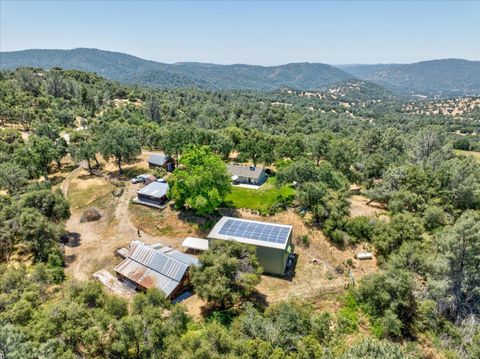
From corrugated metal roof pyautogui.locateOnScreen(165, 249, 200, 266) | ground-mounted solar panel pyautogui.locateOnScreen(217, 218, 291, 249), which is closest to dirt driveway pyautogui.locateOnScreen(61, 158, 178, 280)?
corrugated metal roof pyautogui.locateOnScreen(165, 249, 200, 266)

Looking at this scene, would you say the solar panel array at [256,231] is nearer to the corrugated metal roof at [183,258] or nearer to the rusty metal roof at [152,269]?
the corrugated metal roof at [183,258]

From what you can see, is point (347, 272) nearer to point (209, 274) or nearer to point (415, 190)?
point (209, 274)

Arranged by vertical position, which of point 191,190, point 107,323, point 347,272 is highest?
point 191,190

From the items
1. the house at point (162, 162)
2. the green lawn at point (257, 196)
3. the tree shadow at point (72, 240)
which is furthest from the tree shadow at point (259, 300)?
the house at point (162, 162)

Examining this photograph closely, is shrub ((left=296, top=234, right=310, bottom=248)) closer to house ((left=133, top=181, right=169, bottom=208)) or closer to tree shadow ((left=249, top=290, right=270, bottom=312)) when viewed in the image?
tree shadow ((left=249, top=290, right=270, bottom=312))

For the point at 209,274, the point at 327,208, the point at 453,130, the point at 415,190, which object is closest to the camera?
the point at 209,274

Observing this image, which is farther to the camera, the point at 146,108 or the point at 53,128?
the point at 146,108

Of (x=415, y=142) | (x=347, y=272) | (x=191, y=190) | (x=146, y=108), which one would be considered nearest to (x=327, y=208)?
(x=347, y=272)
